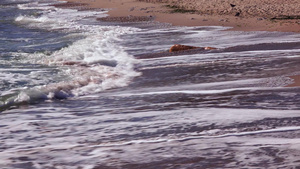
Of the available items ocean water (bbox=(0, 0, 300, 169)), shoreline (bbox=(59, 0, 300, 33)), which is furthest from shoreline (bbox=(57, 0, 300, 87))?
ocean water (bbox=(0, 0, 300, 169))

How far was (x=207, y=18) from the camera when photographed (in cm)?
1733

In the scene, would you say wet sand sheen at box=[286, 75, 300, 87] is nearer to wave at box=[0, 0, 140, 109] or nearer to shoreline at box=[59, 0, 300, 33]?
wave at box=[0, 0, 140, 109]

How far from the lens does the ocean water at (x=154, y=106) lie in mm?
3941

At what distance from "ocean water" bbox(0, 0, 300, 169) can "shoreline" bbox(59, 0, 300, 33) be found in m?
1.77

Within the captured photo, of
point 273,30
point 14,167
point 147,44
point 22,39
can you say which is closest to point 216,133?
point 14,167

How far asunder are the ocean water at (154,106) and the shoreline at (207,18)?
1767 mm

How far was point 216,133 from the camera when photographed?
441 cm

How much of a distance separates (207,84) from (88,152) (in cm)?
326

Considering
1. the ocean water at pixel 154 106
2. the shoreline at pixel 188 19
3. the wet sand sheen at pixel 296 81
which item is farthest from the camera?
the shoreline at pixel 188 19

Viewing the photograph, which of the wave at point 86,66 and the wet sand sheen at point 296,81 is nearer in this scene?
the wet sand sheen at point 296,81

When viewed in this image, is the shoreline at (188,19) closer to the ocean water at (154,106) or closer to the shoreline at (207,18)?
the shoreline at (207,18)

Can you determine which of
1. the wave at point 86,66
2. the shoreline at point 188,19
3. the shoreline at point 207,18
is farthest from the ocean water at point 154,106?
the shoreline at point 207,18

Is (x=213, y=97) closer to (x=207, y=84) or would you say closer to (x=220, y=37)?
(x=207, y=84)

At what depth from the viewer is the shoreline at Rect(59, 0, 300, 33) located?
13838mm
